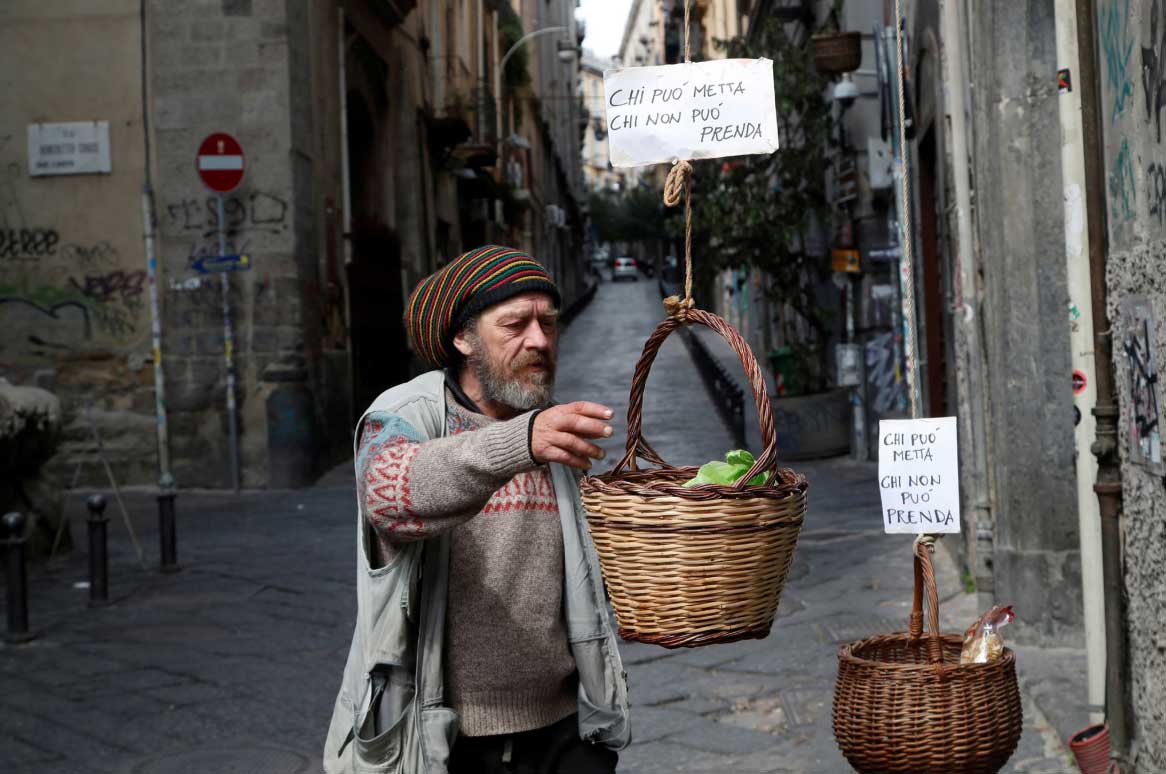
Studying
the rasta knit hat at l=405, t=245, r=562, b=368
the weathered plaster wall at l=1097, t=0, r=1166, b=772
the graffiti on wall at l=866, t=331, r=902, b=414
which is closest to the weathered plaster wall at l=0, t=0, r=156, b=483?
the graffiti on wall at l=866, t=331, r=902, b=414

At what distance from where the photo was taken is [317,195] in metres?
13.2

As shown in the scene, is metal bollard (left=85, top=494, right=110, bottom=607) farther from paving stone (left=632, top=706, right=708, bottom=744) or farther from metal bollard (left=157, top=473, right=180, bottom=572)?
paving stone (left=632, top=706, right=708, bottom=744)

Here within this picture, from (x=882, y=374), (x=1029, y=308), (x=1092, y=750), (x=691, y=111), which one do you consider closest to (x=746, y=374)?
(x=691, y=111)

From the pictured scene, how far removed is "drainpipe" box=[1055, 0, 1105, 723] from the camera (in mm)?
3912

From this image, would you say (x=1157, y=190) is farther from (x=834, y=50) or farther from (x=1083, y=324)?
(x=834, y=50)

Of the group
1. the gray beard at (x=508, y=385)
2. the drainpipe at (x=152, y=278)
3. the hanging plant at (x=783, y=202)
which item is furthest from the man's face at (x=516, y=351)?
the hanging plant at (x=783, y=202)

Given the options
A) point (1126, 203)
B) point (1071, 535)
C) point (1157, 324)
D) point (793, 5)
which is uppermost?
point (793, 5)

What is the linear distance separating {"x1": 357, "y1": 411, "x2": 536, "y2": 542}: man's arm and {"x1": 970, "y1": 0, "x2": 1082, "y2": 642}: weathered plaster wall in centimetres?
386

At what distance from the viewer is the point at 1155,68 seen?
316cm

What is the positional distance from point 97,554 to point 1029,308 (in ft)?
15.2

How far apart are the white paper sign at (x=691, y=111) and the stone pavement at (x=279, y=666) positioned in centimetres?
272

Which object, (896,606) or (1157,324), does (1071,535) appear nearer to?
(896,606)

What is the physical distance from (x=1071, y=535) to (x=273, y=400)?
802 cm

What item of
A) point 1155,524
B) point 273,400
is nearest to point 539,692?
point 1155,524
